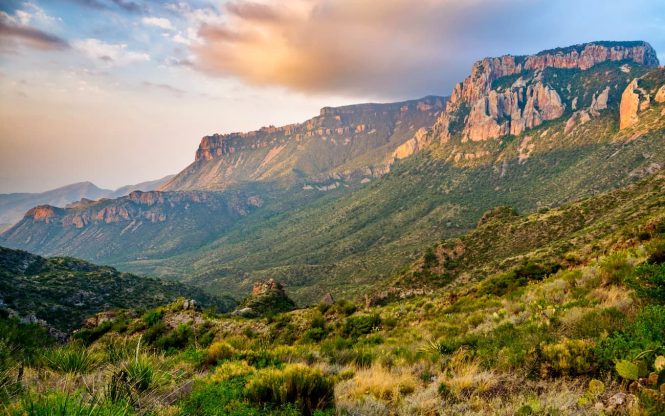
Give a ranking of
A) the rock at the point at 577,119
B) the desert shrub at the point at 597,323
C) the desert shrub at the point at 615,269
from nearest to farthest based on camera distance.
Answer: the desert shrub at the point at 597,323
the desert shrub at the point at 615,269
the rock at the point at 577,119

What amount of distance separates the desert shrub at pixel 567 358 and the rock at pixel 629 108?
174 m

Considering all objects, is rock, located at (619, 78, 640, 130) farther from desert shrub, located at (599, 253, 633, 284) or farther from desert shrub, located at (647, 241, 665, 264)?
desert shrub, located at (647, 241, 665, 264)

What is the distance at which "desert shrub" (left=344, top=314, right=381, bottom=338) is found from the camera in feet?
Answer: 48.3

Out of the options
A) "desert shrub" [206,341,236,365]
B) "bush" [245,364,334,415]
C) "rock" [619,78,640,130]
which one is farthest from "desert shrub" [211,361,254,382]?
"rock" [619,78,640,130]

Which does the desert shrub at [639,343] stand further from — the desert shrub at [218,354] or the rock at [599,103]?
the rock at [599,103]

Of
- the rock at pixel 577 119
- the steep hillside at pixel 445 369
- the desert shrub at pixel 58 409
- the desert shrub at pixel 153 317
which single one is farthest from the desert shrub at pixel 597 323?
the rock at pixel 577 119

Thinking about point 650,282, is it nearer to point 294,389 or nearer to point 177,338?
point 294,389

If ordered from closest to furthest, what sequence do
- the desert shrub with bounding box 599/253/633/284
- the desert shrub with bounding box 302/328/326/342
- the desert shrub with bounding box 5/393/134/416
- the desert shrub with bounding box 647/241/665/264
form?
the desert shrub with bounding box 5/393/134/416
the desert shrub with bounding box 647/241/665/264
the desert shrub with bounding box 599/253/633/284
the desert shrub with bounding box 302/328/326/342

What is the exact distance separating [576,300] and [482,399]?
19.3ft

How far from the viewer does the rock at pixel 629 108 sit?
133 m

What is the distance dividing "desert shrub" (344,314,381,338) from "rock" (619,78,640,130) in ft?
555

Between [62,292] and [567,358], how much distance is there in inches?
2224

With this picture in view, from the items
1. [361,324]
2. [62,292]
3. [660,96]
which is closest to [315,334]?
[361,324]

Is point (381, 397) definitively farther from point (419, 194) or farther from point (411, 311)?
point (419, 194)
